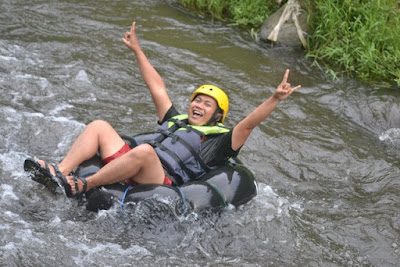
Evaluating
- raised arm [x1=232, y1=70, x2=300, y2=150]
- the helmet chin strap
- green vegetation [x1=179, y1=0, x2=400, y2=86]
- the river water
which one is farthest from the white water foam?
raised arm [x1=232, y1=70, x2=300, y2=150]

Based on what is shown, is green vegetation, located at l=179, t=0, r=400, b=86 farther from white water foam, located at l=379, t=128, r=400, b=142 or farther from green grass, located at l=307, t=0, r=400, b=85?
white water foam, located at l=379, t=128, r=400, b=142

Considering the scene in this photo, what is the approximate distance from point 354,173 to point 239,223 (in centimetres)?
175

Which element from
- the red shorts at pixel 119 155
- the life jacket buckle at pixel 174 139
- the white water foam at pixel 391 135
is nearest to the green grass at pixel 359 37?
the white water foam at pixel 391 135

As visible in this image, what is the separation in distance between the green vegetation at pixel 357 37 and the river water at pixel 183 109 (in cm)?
29

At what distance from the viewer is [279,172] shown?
6031 millimetres

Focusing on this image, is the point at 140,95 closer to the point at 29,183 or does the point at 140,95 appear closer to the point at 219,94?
the point at 219,94

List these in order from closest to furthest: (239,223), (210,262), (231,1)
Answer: (210,262)
(239,223)
(231,1)

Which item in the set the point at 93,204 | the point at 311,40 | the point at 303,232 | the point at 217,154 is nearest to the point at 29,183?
the point at 93,204

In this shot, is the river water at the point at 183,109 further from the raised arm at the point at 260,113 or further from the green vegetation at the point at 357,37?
the raised arm at the point at 260,113

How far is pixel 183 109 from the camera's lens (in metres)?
7.06

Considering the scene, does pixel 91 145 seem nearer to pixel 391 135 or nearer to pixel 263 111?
pixel 263 111

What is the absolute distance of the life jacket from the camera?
5.00 metres

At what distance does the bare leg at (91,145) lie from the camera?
186 inches

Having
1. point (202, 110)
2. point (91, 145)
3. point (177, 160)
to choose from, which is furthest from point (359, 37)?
point (91, 145)
